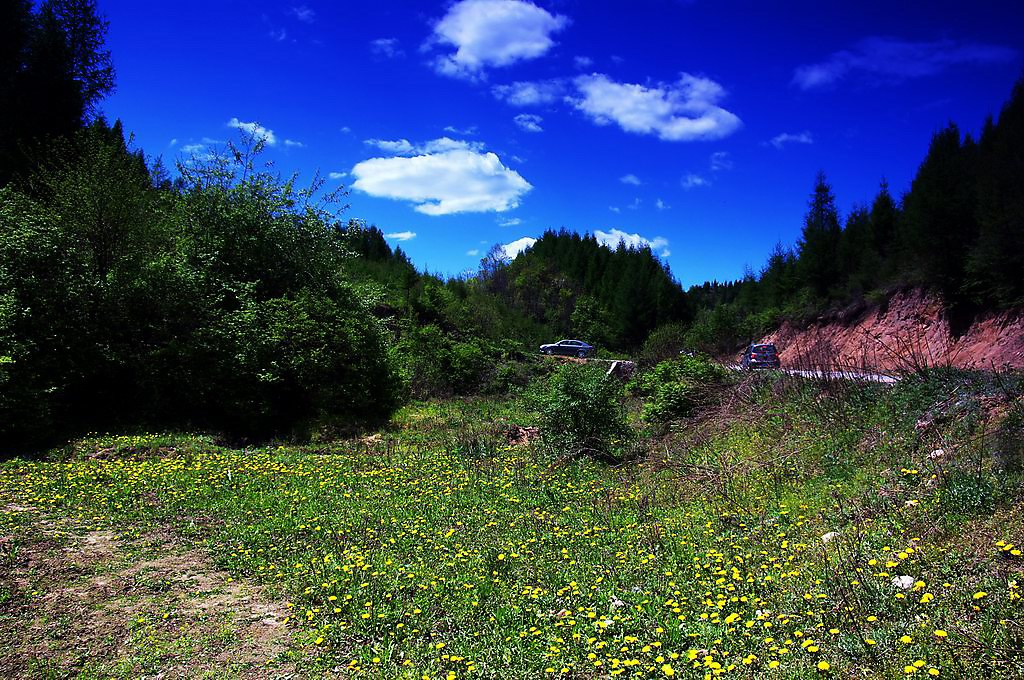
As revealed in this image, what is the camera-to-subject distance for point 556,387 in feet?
37.9

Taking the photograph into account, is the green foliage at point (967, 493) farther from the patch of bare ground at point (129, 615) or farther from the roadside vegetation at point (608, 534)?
the patch of bare ground at point (129, 615)

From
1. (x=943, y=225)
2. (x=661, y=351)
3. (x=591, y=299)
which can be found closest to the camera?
(x=661, y=351)

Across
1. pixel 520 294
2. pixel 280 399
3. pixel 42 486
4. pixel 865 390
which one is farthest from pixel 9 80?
pixel 520 294

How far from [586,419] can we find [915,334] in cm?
2312

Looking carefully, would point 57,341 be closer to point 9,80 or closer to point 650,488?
point 650,488

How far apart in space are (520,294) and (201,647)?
51592mm

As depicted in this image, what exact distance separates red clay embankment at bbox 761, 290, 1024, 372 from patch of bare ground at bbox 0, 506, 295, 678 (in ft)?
36.2

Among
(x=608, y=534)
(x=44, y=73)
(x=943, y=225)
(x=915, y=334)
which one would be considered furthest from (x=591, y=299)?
(x=608, y=534)

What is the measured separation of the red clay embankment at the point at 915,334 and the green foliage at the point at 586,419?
4289 millimetres

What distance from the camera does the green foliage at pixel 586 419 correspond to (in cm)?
1083

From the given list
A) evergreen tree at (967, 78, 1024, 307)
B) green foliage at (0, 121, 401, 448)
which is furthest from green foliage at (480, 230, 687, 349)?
green foliage at (0, 121, 401, 448)

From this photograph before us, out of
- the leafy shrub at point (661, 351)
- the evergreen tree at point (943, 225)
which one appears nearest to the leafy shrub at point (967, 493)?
the leafy shrub at point (661, 351)

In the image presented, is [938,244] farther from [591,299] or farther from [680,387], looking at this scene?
[591,299]

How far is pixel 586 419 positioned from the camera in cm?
1099
